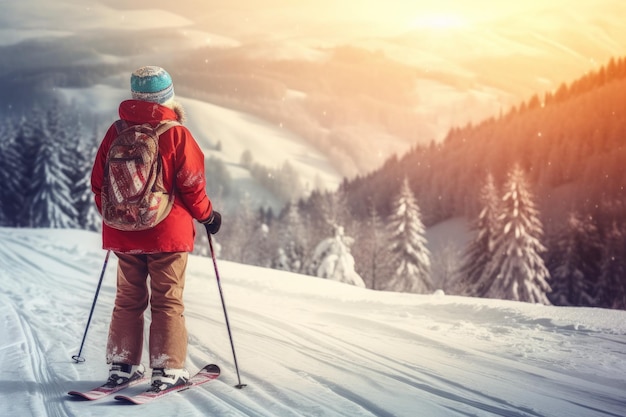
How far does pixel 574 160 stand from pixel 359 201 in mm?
34918

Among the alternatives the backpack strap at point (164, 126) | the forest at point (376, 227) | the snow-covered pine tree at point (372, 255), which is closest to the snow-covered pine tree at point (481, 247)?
the forest at point (376, 227)

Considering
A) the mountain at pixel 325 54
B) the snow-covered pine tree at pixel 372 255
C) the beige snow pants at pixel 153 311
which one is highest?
the mountain at pixel 325 54

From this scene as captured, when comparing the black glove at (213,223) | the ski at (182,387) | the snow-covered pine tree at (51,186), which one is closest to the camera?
the ski at (182,387)

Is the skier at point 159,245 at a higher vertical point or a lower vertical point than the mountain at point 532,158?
lower

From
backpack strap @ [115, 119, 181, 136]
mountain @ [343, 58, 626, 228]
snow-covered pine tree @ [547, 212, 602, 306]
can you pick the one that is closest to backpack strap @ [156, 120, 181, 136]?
backpack strap @ [115, 119, 181, 136]

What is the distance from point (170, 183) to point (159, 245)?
36cm

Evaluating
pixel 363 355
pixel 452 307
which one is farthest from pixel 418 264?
pixel 363 355

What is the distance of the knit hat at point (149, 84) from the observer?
3.12m

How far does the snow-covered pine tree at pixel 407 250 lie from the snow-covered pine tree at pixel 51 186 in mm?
17297

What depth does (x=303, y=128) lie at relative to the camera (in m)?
41.1

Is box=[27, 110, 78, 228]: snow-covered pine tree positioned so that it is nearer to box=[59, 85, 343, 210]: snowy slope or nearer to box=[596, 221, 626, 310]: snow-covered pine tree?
box=[59, 85, 343, 210]: snowy slope

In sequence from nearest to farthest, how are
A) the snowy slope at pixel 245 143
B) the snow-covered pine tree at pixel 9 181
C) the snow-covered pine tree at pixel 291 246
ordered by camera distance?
the snow-covered pine tree at pixel 9 181 → the snowy slope at pixel 245 143 → the snow-covered pine tree at pixel 291 246

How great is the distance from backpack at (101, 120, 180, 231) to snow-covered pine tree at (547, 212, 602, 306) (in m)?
28.1

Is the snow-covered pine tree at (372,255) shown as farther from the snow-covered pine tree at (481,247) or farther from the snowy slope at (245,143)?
the snow-covered pine tree at (481,247)
